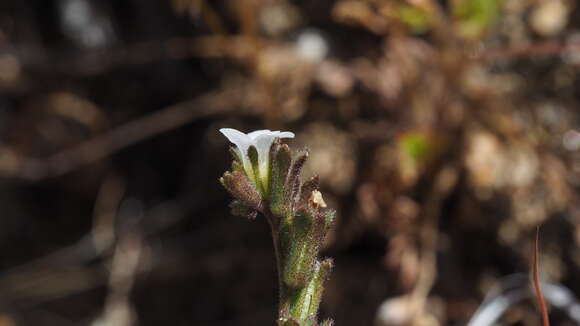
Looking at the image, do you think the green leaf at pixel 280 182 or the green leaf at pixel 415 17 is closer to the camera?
the green leaf at pixel 280 182

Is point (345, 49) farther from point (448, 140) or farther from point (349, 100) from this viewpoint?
point (448, 140)

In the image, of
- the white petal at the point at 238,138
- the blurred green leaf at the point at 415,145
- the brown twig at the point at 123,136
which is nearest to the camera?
the white petal at the point at 238,138

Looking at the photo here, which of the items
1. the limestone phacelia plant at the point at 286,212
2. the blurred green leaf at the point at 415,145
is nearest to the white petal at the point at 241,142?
the limestone phacelia plant at the point at 286,212

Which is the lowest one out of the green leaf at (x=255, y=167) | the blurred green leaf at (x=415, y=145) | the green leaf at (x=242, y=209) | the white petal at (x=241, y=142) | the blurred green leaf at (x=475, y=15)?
the green leaf at (x=242, y=209)

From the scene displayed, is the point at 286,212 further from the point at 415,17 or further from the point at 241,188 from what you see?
the point at 415,17

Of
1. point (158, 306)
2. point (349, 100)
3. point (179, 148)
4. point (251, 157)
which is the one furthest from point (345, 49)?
point (251, 157)

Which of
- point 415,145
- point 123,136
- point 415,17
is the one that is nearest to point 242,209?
point 415,145

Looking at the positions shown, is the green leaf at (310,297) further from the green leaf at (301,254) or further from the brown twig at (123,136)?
the brown twig at (123,136)

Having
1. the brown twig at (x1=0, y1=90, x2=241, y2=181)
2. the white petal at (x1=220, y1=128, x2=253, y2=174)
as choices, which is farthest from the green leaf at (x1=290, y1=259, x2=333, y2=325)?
the brown twig at (x1=0, y1=90, x2=241, y2=181)
